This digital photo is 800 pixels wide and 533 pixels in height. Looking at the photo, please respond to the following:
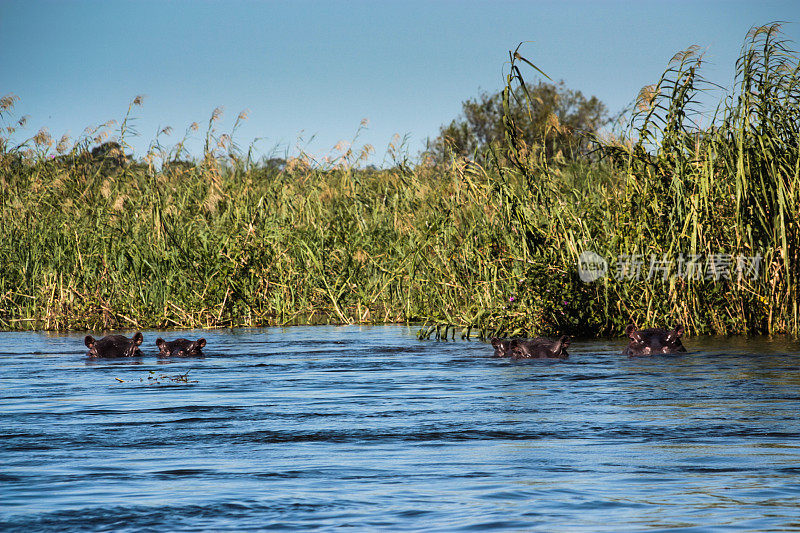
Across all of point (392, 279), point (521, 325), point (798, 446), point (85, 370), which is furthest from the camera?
point (392, 279)

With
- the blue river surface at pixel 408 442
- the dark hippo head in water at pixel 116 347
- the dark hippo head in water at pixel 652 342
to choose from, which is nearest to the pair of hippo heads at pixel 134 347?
the dark hippo head in water at pixel 116 347

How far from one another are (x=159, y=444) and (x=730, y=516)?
3145mm

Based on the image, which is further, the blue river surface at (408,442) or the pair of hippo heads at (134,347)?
the pair of hippo heads at (134,347)

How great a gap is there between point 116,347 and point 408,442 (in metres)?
5.76

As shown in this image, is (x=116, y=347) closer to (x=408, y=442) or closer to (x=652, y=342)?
(x=652, y=342)

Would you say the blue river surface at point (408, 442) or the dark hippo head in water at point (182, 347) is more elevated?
the dark hippo head in water at point (182, 347)

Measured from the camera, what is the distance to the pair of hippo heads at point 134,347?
10.8 metres

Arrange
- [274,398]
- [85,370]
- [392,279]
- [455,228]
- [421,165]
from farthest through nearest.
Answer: [421,165], [392,279], [455,228], [85,370], [274,398]

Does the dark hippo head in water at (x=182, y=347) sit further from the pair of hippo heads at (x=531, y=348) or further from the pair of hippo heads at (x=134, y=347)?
the pair of hippo heads at (x=531, y=348)

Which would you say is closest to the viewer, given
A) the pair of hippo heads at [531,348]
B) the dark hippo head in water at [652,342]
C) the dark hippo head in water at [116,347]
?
the dark hippo head in water at [652,342]

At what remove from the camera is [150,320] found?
45.9 ft

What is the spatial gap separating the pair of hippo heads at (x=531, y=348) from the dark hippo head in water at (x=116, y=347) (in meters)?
3.56

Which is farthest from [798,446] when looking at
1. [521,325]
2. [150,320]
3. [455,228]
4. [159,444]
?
[150,320]

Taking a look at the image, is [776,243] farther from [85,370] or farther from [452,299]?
A: [85,370]
